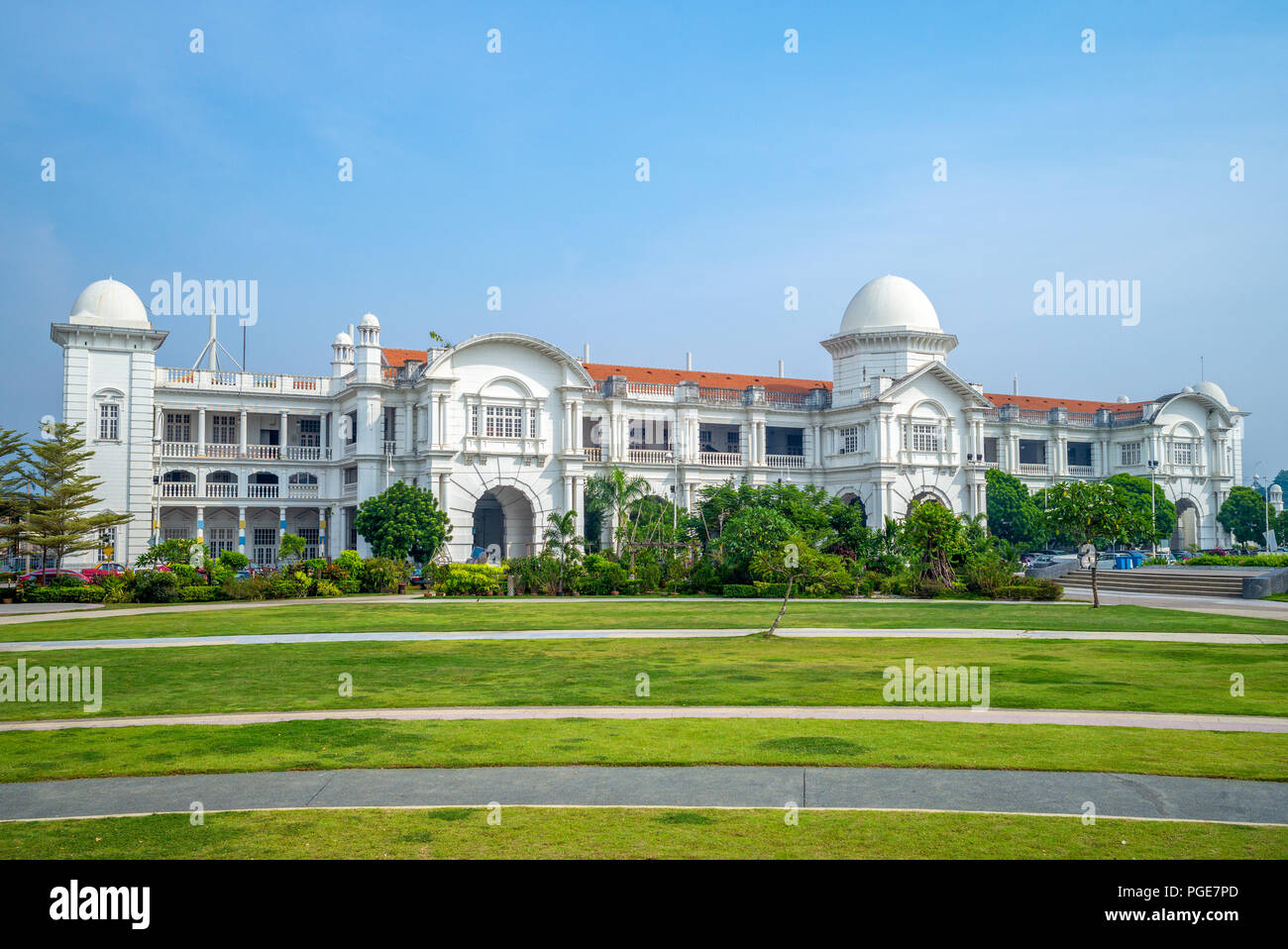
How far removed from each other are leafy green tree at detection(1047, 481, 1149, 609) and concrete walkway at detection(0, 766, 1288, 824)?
2483cm

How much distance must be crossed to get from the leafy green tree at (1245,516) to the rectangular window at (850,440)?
31.3 metres

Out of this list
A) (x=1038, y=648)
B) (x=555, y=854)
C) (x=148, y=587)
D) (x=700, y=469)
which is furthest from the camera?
(x=700, y=469)

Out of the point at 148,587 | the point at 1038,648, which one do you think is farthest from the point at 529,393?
the point at 1038,648

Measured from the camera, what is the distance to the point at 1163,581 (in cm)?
4172

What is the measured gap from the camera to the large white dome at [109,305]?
159ft

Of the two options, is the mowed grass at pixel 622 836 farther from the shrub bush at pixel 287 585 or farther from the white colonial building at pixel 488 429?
the white colonial building at pixel 488 429

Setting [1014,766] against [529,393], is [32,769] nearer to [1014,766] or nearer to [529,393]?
[1014,766]

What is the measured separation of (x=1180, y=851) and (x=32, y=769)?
1048cm

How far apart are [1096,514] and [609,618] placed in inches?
658

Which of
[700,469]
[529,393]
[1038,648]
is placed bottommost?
[1038,648]

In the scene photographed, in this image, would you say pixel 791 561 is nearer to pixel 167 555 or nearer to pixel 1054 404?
pixel 167 555

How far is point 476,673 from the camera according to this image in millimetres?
16734

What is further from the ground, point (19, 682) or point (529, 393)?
point (529, 393)
